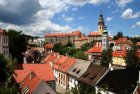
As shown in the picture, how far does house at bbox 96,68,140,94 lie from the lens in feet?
99.9

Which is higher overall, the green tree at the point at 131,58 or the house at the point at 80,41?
the house at the point at 80,41

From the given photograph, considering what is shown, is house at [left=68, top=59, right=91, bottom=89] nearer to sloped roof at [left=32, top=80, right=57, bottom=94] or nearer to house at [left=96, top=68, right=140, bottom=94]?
house at [left=96, top=68, right=140, bottom=94]

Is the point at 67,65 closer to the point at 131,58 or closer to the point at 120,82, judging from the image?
the point at 120,82

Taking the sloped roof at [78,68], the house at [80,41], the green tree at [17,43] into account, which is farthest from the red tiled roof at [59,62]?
the house at [80,41]

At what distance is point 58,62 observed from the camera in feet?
197

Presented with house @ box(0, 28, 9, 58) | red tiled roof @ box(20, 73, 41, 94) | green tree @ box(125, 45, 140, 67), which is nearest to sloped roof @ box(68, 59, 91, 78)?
red tiled roof @ box(20, 73, 41, 94)

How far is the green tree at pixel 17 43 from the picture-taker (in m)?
59.0

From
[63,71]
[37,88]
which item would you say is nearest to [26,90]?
[37,88]

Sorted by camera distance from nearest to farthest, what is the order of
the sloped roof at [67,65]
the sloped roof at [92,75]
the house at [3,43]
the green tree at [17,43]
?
the sloped roof at [92,75], the house at [3,43], the sloped roof at [67,65], the green tree at [17,43]

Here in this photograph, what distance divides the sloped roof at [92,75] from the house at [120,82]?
1512 millimetres

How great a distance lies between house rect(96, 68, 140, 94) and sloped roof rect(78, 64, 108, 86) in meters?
1.51

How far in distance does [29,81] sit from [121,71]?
12622 millimetres

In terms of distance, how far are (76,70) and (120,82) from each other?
1612 centimetres

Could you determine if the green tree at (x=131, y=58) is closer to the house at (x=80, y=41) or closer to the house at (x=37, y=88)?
the house at (x=37, y=88)
